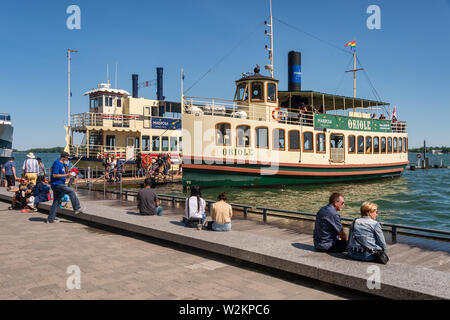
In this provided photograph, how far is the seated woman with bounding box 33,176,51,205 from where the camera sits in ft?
40.8

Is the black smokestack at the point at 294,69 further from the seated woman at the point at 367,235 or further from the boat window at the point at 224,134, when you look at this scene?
the seated woman at the point at 367,235

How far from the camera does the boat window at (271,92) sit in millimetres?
23078

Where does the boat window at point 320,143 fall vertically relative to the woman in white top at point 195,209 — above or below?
above

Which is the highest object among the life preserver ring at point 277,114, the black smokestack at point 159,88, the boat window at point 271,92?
the black smokestack at point 159,88

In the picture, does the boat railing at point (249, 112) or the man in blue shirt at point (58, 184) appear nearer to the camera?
the man in blue shirt at point (58, 184)

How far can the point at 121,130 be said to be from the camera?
30047mm

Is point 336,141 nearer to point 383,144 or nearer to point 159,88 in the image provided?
point 383,144

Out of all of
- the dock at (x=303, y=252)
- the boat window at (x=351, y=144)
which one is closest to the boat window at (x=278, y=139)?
the boat window at (x=351, y=144)

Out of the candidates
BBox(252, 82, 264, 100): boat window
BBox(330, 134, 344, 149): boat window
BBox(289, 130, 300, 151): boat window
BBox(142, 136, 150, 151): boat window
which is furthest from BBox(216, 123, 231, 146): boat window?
BBox(142, 136, 150, 151): boat window

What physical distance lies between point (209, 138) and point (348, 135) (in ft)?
39.0

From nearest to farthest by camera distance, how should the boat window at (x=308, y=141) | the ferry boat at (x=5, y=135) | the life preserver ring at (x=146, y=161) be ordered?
1. the boat window at (x=308, y=141)
2. the life preserver ring at (x=146, y=161)
3. the ferry boat at (x=5, y=135)

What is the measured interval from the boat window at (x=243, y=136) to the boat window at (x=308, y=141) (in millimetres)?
4597

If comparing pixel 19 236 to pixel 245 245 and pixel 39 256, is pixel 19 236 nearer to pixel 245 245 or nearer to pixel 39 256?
pixel 39 256

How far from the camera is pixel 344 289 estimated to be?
206 inches
